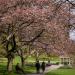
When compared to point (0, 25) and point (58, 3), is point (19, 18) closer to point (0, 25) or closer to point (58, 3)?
point (0, 25)

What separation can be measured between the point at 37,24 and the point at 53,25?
1.43m

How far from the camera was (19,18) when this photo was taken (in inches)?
1011

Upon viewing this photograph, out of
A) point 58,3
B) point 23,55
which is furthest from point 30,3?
point 23,55

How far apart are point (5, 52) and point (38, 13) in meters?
9.11

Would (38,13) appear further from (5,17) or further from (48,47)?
(48,47)

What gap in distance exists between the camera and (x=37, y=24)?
2678 cm

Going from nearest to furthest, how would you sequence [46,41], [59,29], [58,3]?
[58,3], [59,29], [46,41]

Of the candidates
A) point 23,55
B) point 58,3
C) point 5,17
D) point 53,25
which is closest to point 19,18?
point 5,17

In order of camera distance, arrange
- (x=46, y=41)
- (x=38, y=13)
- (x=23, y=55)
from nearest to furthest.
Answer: (x=38, y=13) → (x=46, y=41) → (x=23, y=55)

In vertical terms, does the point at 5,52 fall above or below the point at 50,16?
below

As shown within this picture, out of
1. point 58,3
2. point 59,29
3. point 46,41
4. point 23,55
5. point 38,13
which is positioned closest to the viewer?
point 58,3

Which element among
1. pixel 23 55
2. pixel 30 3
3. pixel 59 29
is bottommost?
pixel 23 55

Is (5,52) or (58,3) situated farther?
(5,52)

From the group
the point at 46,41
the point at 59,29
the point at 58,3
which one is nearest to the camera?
A: the point at 58,3
